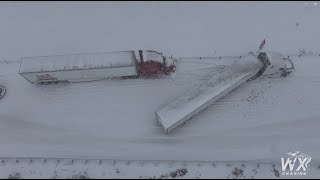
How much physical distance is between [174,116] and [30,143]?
1002 cm

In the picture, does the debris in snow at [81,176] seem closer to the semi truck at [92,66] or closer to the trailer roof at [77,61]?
the semi truck at [92,66]

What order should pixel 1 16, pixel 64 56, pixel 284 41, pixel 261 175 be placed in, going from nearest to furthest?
1. pixel 261 175
2. pixel 64 56
3. pixel 284 41
4. pixel 1 16

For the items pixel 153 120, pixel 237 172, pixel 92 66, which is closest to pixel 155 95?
pixel 153 120

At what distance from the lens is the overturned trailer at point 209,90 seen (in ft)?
80.0

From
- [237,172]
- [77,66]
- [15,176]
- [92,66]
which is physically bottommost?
[237,172]

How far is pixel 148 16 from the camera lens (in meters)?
30.3

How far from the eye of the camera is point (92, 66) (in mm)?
25672

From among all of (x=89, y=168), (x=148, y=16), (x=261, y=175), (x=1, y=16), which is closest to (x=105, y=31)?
(x=148, y=16)

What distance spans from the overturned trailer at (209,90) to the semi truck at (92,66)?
3.05m

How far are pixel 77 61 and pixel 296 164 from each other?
53.6 feet

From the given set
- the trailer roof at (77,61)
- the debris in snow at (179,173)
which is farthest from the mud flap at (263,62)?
the trailer roof at (77,61)

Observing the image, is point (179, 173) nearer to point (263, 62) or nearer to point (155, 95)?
point (155, 95)

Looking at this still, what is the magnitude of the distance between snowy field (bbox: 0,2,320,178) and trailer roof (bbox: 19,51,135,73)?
201 centimetres

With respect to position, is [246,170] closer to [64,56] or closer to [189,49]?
[189,49]
